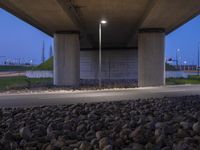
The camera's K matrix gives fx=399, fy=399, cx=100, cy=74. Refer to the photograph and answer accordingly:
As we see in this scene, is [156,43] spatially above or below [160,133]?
above

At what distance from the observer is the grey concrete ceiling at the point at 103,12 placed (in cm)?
2470

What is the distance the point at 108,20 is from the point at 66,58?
6.84 meters

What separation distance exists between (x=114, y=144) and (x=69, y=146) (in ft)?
2.98

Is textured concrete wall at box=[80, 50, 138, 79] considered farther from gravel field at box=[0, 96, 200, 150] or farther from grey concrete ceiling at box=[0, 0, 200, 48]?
gravel field at box=[0, 96, 200, 150]

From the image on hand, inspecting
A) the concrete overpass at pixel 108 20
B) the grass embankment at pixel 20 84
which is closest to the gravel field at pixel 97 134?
the concrete overpass at pixel 108 20

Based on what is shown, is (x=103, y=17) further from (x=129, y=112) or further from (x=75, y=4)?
(x=129, y=112)

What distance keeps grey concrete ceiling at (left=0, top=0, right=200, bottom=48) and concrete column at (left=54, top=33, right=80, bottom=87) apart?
1501 mm

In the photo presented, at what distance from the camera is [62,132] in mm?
9688

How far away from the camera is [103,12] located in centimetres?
2964

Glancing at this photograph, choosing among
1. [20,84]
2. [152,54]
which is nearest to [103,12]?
[152,54]

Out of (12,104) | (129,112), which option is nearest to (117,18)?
(12,104)

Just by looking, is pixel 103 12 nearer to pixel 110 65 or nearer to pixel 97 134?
pixel 97 134

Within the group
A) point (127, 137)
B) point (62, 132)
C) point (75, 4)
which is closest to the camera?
point (127, 137)

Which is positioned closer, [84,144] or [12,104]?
[84,144]
